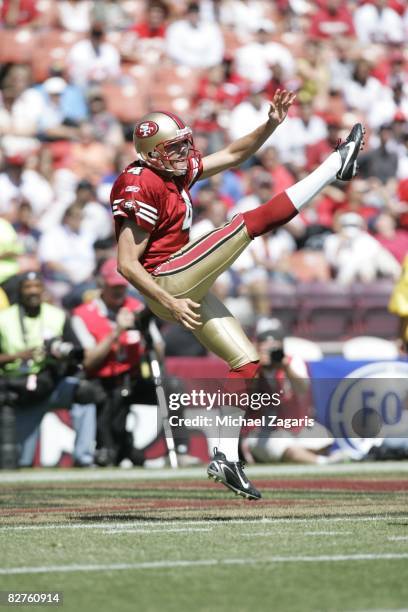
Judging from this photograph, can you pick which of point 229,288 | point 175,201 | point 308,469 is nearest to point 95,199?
point 229,288

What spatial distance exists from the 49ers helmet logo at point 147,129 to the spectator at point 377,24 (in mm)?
14775

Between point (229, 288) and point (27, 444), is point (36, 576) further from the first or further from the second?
point (229, 288)

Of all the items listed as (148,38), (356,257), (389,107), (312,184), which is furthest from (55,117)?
(312,184)

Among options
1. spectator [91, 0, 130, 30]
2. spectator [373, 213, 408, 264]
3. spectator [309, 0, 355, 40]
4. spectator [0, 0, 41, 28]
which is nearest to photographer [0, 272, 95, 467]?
spectator [373, 213, 408, 264]

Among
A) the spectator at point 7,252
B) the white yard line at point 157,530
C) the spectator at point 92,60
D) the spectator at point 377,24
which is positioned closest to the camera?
the white yard line at point 157,530

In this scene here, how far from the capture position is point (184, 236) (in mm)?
6977

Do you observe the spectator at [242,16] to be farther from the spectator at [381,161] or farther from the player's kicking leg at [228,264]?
the player's kicking leg at [228,264]

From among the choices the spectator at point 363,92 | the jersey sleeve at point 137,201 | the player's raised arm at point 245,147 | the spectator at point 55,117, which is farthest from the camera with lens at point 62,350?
the spectator at point 363,92

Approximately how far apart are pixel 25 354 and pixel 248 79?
8764 millimetres

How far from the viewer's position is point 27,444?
11094mm

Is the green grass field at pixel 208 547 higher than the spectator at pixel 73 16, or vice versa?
the spectator at pixel 73 16

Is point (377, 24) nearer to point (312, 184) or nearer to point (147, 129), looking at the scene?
point (147, 129)

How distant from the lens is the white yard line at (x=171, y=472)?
976cm

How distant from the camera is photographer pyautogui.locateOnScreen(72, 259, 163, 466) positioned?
431 inches
